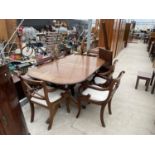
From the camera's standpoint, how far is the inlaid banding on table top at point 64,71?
1701mm

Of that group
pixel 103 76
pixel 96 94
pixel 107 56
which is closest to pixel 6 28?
pixel 107 56

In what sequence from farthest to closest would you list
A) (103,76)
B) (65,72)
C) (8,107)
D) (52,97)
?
(103,76) < (65,72) < (52,97) < (8,107)

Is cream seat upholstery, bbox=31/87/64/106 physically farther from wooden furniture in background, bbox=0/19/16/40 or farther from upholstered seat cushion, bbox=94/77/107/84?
wooden furniture in background, bbox=0/19/16/40

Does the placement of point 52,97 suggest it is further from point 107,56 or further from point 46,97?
point 107,56

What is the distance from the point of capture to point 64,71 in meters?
1.97

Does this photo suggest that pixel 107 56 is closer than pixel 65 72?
No

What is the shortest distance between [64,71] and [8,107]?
96 cm

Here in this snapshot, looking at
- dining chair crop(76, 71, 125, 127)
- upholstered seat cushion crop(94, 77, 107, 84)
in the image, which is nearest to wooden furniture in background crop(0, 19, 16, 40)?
upholstered seat cushion crop(94, 77, 107, 84)
